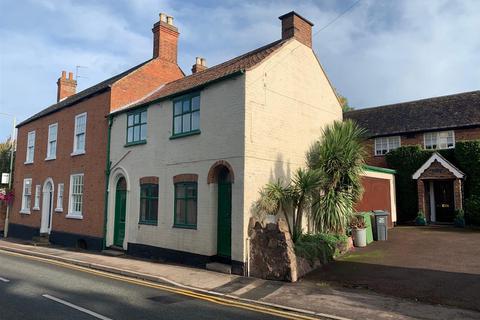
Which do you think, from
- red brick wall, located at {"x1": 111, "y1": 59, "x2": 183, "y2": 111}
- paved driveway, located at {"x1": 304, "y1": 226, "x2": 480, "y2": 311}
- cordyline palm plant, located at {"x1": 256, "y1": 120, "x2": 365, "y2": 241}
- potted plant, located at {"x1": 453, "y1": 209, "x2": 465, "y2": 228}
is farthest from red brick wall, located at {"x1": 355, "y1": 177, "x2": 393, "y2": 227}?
red brick wall, located at {"x1": 111, "y1": 59, "x2": 183, "y2": 111}

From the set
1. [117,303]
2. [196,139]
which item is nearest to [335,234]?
[196,139]

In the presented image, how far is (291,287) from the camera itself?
381 inches

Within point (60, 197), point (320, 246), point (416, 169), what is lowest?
point (320, 246)

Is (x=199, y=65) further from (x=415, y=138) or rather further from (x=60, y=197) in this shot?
(x=415, y=138)

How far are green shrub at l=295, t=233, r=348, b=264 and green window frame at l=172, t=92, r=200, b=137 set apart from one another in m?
5.07

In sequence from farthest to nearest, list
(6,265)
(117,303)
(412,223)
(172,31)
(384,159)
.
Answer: (384,159)
(412,223)
(172,31)
(6,265)
(117,303)

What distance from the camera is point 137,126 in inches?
623

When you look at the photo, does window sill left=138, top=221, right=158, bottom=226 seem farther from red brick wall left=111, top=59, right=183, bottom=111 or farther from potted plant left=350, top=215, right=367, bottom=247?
potted plant left=350, top=215, right=367, bottom=247

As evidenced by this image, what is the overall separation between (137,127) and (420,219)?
16.5 meters

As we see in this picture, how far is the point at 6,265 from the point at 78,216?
5869 millimetres

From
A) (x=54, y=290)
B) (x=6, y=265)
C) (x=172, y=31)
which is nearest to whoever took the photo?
(x=54, y=290)

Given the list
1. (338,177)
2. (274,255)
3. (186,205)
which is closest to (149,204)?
(186,205)

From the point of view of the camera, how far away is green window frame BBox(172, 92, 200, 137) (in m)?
13.2

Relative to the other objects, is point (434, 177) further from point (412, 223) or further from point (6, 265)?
point (6, 265)
